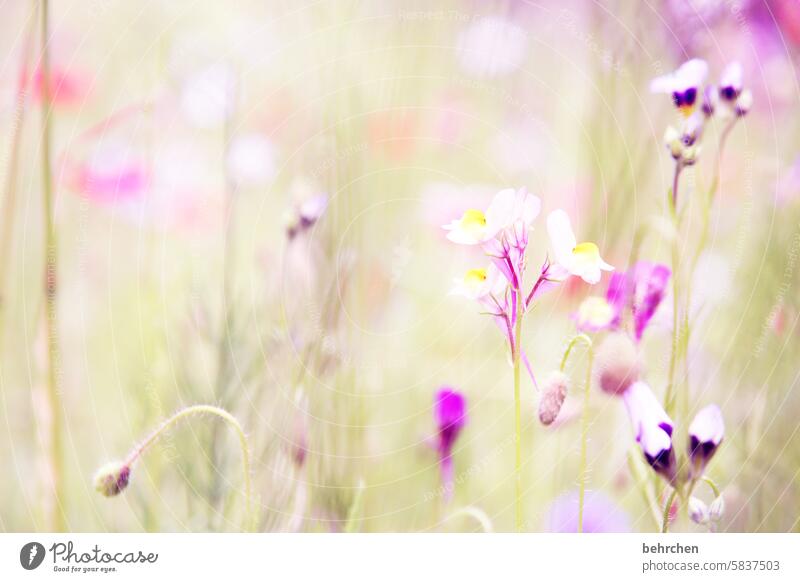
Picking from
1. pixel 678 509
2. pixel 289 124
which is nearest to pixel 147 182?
pixel 289 124

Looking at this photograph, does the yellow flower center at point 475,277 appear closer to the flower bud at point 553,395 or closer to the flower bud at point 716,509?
the flower bud at point 553,395

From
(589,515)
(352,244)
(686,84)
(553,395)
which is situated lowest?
(589,515)

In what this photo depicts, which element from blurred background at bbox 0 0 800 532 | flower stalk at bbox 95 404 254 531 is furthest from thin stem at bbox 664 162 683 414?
flower stalk at bbox 95 404 254 531

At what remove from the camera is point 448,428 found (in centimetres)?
53

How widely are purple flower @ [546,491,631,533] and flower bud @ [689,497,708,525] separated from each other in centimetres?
5

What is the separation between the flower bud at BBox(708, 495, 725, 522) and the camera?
522 mm

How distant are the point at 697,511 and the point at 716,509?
0.02m

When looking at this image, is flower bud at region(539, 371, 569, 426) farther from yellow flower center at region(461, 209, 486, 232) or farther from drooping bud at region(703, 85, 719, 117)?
drooping bud at region(703, 85, 719, 117)

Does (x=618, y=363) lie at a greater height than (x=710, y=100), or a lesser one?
lesser

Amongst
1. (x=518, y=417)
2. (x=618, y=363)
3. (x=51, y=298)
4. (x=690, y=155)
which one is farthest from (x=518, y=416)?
(x=51, y=298)

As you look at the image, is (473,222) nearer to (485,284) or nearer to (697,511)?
(485,284)
